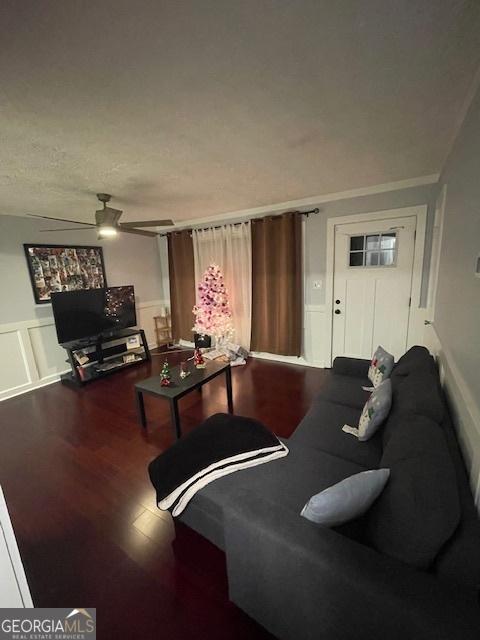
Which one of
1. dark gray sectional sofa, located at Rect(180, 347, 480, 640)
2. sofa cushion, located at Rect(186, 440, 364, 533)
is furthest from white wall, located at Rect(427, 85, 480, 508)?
Answer: sofa cushion, located at Rect(186, 440, 364, 533)

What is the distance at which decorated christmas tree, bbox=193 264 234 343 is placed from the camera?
13.2ft

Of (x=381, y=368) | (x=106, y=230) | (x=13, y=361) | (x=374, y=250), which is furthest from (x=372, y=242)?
(x=13, y=361)

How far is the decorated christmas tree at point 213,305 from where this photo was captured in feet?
13.2

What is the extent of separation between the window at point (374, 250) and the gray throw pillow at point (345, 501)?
9.24 feet

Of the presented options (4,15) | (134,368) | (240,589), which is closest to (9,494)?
(240,589)

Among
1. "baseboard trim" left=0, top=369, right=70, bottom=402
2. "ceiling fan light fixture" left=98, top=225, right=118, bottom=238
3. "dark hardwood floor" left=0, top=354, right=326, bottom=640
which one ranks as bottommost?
"dark hardwood floor" left=0, top=354, right=326, bottom=640

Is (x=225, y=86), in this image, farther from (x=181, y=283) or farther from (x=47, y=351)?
(x=47, y=351)

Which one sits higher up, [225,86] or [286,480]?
[225,86]

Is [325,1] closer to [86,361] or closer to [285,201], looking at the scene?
[285,201]

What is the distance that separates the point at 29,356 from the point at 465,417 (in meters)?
4.39

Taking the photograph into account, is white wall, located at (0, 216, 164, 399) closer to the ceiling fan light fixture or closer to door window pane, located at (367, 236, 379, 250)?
the ceiling fan light fixture

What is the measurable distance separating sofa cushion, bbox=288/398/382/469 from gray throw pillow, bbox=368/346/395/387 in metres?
0.33

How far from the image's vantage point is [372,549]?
2.68ft

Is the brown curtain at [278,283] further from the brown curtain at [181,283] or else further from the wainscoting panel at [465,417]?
the wainscoting panel at [465,417]
